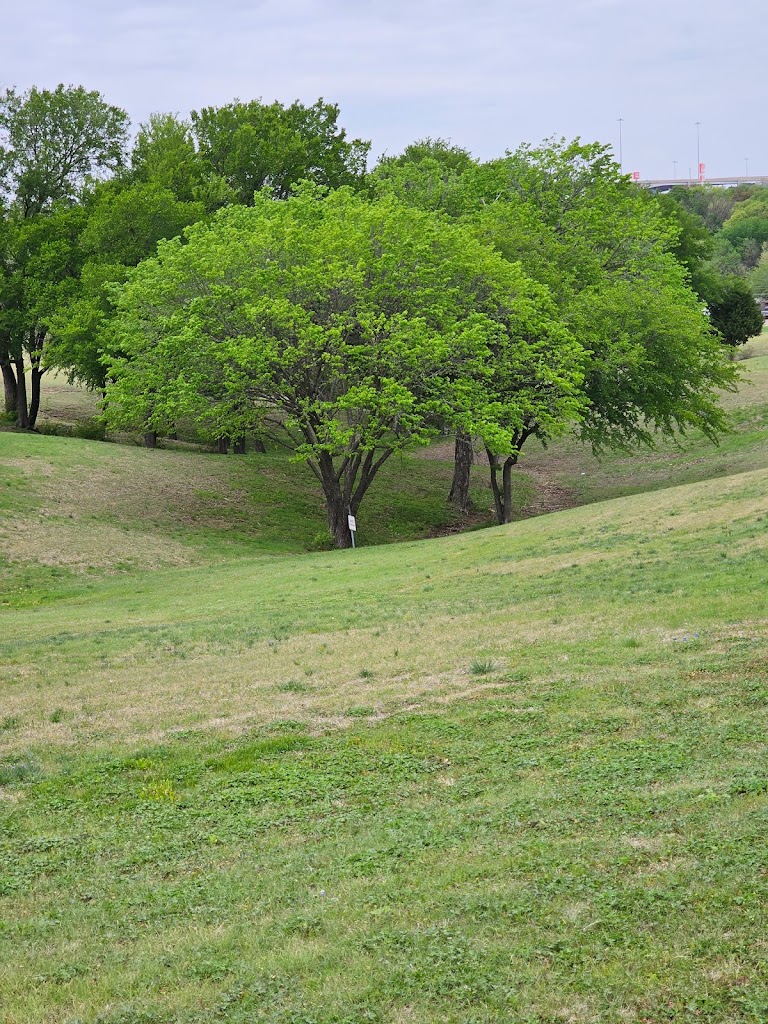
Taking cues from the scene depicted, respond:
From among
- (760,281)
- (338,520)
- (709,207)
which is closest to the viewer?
(338,520)

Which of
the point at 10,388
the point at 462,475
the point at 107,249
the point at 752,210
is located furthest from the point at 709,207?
the point at 107,249

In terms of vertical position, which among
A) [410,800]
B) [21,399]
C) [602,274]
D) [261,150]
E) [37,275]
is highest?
[261,150]

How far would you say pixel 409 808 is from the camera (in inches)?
361

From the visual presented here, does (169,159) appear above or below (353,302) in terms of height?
above

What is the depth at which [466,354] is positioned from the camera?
39.3 metres

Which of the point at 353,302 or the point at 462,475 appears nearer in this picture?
the point at 353,302

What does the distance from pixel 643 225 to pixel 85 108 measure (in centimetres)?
3084

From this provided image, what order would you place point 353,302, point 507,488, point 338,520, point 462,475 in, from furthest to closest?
1. point 462,475
2. point 507,488
3. point 338,520
4. point 353,302

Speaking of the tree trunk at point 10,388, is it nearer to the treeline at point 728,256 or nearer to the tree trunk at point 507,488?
the tree trunk at point 507,488

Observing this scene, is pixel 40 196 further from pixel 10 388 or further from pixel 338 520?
pixel 338 520

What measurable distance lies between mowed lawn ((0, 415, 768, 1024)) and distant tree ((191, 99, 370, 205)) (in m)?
42.4

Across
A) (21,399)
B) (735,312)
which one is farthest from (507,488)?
(735,312)

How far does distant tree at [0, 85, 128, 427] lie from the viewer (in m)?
54.5

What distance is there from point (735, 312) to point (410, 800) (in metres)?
77.9
